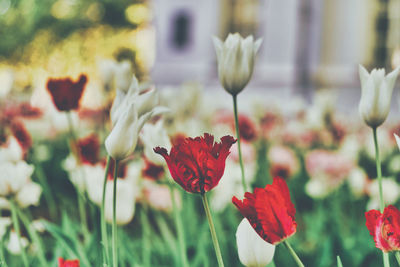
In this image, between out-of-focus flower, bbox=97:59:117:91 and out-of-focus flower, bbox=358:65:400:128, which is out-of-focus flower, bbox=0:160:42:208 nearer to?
out-of-focus flower, bbox=97:59:117:91

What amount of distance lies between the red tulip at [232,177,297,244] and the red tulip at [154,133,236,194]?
52mm

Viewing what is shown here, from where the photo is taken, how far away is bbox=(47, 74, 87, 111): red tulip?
86 cm

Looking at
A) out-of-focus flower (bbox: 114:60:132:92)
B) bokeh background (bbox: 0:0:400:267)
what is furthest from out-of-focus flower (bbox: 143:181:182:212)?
out-of-focus flower (bbox: 114:60:132:92)

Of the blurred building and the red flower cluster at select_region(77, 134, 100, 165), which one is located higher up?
the blurred building

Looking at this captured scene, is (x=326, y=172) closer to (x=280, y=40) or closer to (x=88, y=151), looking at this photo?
(x=88, y=151)

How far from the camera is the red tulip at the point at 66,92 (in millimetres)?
863

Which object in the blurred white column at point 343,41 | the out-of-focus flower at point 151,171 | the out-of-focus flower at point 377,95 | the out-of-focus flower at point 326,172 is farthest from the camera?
the blurred white column at point 343,41

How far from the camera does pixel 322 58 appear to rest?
24.8ft

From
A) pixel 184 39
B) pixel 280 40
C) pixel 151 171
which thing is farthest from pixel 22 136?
pixel 184 39

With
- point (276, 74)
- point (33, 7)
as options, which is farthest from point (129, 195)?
point (33, 7)

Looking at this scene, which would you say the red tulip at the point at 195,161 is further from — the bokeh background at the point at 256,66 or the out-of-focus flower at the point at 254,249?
the bokeh background at the point at 256,66

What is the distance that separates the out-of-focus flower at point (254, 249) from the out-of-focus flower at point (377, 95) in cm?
24

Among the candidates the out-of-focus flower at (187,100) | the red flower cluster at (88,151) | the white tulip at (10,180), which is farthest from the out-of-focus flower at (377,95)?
the out-of-focus flower at (187,100)

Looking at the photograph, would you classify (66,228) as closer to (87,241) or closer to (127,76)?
(87,241)
